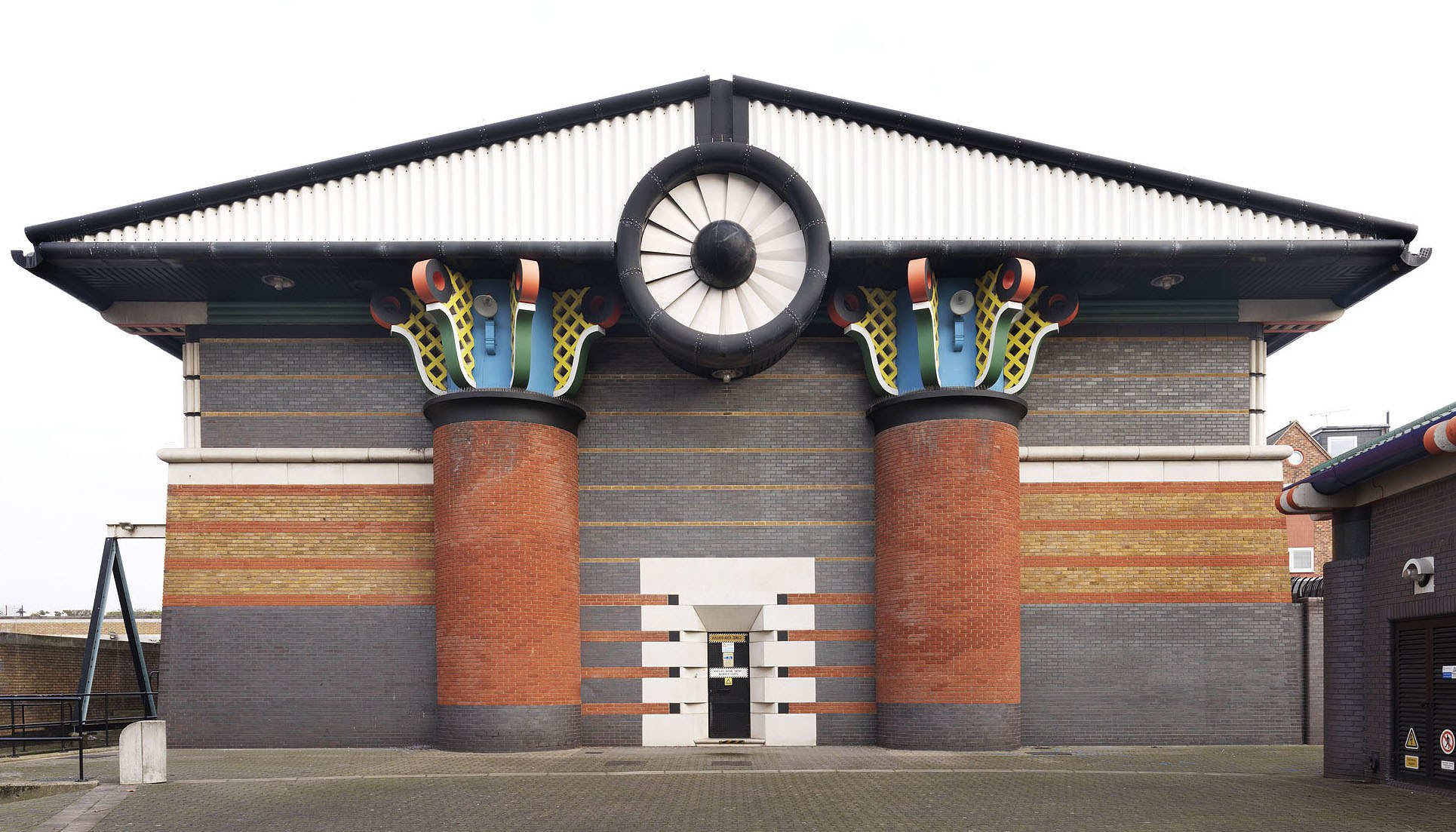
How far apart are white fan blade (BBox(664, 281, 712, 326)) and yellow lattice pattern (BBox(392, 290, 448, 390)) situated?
3637 mm

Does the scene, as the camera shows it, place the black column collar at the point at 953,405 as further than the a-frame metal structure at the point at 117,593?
No

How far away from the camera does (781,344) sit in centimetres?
1595

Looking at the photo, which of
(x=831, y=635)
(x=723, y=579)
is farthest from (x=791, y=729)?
(x=723, y=579)

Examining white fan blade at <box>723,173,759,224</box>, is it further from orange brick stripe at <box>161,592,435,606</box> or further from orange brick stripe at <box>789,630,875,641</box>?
orange brick stripe at <box>161,592,435,606</box>

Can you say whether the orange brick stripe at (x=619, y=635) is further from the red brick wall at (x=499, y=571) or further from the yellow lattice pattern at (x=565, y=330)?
the yellow lattice pattern at (x=565, y=330)

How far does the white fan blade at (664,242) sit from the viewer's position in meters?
16.0

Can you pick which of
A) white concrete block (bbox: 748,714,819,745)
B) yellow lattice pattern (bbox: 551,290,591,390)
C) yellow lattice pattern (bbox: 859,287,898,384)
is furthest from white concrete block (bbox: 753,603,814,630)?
yellow lattice pattern (bbox: 551,290,591,390)

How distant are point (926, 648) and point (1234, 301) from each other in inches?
303

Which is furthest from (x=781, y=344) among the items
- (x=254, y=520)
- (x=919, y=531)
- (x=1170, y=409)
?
(x=254, y=520)

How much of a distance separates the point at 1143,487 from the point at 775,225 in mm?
7206

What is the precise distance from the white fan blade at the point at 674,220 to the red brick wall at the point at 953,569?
441cm

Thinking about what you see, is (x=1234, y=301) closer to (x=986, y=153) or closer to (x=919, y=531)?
(x=986, y=153)

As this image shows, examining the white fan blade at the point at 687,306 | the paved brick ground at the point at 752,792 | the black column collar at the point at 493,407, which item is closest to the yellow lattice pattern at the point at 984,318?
the white fan blade at the point at 687,306

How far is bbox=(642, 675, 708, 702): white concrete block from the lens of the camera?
16.6 m
